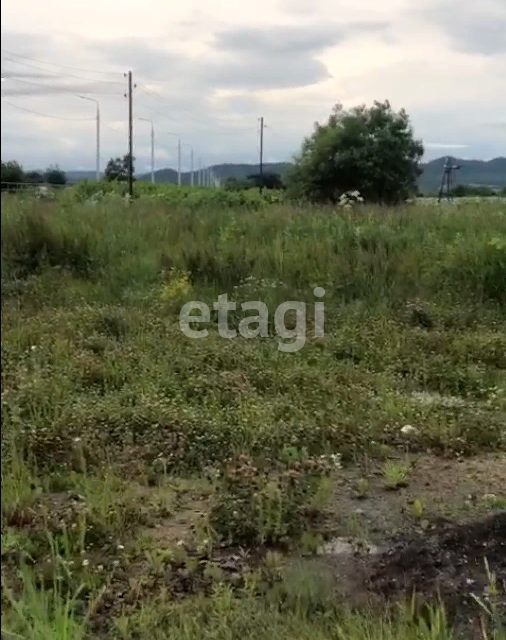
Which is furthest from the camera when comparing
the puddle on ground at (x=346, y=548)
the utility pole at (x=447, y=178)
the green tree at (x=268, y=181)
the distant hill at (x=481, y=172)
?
→ the green tree at (x=268, y=181)

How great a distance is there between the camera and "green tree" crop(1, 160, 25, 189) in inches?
33.0

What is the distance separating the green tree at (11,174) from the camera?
839 mm

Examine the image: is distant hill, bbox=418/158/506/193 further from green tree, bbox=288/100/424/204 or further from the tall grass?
green tree, bbox=288/100/424/204

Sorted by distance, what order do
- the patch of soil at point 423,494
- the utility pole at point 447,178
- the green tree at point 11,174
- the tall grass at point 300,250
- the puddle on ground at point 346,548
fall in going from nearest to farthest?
the green tree at point 11,174 < the puddle on ground at point 346,548 < the patch of soil at point 423,494 < the tall grass at point 300,250 < the utility pole at point 447,178

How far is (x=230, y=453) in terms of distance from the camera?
3.10 metres

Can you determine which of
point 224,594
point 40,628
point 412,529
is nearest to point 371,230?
point 412,529

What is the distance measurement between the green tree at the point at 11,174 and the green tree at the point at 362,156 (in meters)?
17.6

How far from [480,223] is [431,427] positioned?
12.4 ft

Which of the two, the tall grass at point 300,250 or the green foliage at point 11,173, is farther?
the tall grass at point 300,250

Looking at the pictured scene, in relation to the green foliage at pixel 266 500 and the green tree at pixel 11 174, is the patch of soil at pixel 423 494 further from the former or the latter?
the green tree at pixel 11 174

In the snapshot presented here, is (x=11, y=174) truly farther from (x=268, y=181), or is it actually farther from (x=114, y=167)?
(x=268, y=181)

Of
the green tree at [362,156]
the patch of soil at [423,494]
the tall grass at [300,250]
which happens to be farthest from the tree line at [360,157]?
the patch of soil at [423,494]

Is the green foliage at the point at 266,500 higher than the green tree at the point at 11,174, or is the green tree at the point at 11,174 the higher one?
the green tree at the point at 11,174

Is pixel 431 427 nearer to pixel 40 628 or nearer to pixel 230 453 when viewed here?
pixel 230 453
